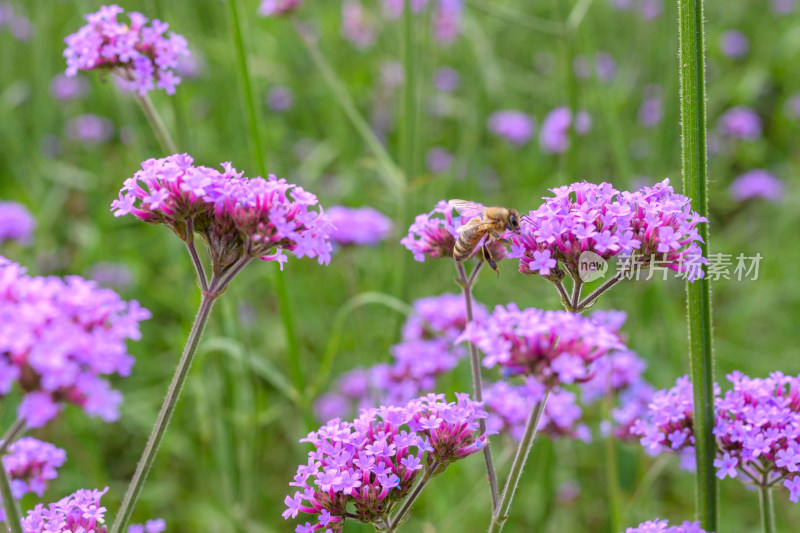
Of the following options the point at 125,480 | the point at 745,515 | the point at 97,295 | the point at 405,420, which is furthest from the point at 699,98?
the point at 125,480

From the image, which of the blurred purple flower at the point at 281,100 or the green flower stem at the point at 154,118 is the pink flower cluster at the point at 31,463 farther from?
the blurred purple flower at the point at 281,100

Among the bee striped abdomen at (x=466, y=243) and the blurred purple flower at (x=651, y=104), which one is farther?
the blurred purple flower at (x=651, y=104)

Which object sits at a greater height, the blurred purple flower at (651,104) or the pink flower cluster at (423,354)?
the blurred purple flower at (651,104)

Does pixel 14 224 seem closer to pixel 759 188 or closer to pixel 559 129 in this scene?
pixel 559 129

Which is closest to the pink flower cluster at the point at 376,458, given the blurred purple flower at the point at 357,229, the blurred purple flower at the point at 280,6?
the blurred purple flower at the point at 357,229

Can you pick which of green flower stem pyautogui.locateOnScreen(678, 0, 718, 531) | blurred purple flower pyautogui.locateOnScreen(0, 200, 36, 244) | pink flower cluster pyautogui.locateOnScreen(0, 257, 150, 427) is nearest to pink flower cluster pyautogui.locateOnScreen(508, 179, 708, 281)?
green flower stem pyautogui.locateOnScreen(678, 0, 718, 531)

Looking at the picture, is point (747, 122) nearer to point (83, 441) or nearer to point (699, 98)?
point (699, 98)

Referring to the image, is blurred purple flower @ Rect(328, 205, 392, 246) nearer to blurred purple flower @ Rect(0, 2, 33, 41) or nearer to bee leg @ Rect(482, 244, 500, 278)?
bee leg @ Rect(482, 244, 500, 278)
